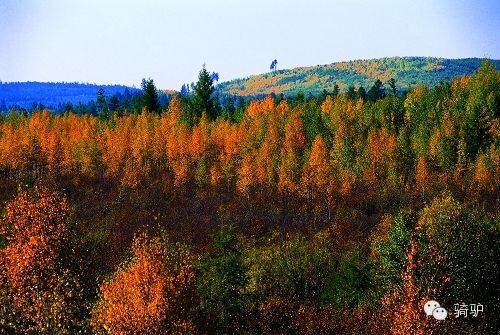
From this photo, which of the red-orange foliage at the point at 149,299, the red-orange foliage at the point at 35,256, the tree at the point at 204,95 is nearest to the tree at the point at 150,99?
the tree at the point at 204,95

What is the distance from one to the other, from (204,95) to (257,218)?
66.7m

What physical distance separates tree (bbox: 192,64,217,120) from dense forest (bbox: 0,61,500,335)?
2.24ft

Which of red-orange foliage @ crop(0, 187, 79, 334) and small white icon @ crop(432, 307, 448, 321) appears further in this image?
red-orange foliage @ crop(0, 187, 79, 334)

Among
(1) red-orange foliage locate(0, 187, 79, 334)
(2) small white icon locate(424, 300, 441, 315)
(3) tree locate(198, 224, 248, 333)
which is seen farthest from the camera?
(3) tree locate(198, 224, 248, 333)

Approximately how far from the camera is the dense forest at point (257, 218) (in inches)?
1393

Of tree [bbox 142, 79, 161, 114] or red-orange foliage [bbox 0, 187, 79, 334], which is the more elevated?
tree [bbox 142, 79, 161, 114]

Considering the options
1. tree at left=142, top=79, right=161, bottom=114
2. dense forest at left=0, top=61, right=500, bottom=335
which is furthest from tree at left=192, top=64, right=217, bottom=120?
tree at left=142, top=79, right=161, bottom=114

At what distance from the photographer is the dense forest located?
35.4 m

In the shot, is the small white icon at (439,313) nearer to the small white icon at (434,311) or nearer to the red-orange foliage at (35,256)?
the small white icon at (434,311)

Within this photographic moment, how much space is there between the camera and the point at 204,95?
15112 cm

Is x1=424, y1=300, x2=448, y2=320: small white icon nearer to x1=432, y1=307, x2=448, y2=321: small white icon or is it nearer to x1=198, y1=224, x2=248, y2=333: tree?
x1=432, y1=307, x2=448, y2=321: small white icon

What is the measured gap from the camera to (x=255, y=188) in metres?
110

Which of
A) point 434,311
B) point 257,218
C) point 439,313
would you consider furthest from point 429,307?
point 257,218

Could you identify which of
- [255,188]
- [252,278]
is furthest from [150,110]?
[252,278]
